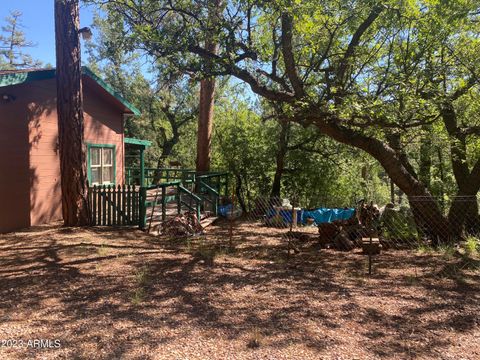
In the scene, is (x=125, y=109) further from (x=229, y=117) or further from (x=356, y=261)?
(x=356, y=261)

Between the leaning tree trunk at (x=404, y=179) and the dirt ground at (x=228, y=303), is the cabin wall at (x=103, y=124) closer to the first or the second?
the dirt ground at (x=228, y=303)

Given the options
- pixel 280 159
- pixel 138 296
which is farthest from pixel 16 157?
pixel 280 159

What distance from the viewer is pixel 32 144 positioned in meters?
Result: 9.47

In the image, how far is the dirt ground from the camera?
3.44m

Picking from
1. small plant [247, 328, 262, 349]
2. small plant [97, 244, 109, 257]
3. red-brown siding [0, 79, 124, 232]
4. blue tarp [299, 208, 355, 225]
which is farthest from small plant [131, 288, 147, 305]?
blue tarp [299, 208, 355, 225]

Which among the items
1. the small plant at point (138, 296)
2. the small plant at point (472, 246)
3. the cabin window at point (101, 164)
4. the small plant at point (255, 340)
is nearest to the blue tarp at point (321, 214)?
the small plant at point (472, 246)

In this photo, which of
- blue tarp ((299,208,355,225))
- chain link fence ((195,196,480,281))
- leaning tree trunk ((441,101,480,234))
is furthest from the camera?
blue tarp ((299,208,355,225))

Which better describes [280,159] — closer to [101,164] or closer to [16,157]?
[101,164]

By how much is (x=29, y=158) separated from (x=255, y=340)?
327 inches

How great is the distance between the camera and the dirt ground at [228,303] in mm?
3436

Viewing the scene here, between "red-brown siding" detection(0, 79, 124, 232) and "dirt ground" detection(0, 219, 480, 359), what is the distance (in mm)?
1746

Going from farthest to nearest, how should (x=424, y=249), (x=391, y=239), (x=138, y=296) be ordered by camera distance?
(x=391, y=239)
(x=424, y=249)
(x=138, y=296)

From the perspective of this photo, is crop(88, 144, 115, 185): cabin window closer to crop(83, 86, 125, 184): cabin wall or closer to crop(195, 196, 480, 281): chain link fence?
crop(83, 86, 125, 184): cabin wall

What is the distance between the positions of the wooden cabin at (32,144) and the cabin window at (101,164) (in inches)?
2.2
